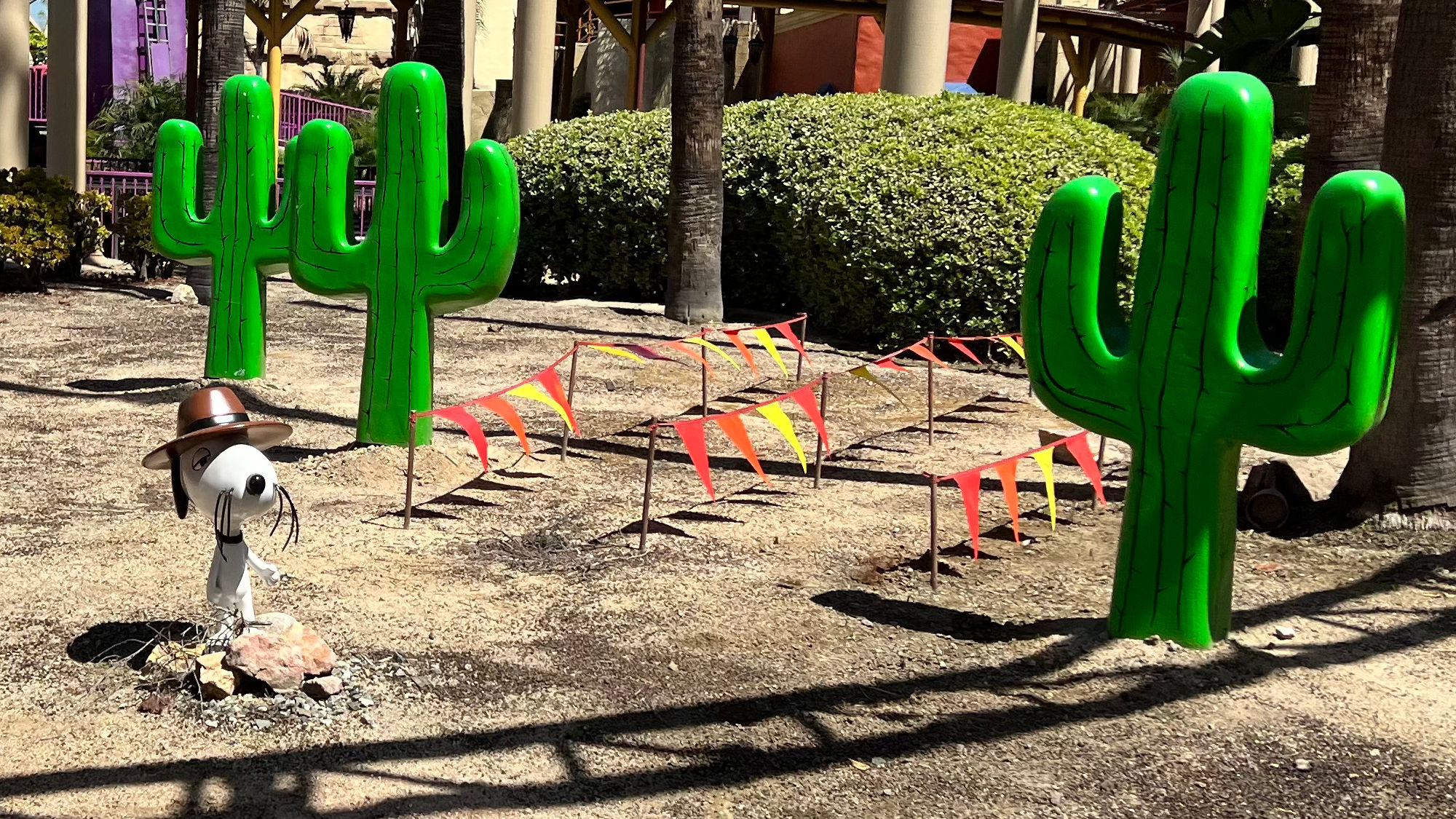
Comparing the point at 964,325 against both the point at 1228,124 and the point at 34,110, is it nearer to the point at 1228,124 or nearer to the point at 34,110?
the point at 1228,124

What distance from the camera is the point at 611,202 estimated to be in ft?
45.6

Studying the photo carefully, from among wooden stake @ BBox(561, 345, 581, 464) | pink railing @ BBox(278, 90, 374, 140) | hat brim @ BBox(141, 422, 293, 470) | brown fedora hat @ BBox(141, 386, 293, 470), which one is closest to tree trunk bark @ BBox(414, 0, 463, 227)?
Answer: wooden stake @ BBox(561, 345, 581, 464)

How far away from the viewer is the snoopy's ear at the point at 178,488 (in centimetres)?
451

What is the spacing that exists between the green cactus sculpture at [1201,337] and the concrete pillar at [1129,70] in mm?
24490

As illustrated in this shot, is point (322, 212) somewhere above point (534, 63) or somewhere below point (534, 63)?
below

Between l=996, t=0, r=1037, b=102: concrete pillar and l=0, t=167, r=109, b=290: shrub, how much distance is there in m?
11.7

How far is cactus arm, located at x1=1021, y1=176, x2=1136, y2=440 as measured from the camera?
194 inches

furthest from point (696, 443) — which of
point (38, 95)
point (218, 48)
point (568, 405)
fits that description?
point (38, 95)

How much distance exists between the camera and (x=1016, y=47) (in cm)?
1992

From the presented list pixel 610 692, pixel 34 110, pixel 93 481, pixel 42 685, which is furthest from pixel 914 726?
pixel 34 110

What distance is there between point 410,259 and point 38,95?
1768 cm

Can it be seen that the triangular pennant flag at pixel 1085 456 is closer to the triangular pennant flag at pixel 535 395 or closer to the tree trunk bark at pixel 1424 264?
the tree trunk bark at pixel 1424 264

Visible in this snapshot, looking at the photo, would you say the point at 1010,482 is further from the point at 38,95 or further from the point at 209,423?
the point at 38,95

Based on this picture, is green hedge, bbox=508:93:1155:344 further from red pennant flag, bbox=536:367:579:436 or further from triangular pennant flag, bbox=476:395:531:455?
triangular pennant flag, bbox=476:395:531:455
